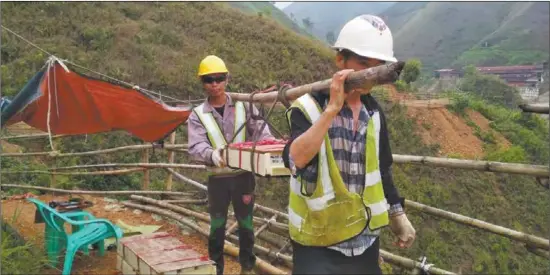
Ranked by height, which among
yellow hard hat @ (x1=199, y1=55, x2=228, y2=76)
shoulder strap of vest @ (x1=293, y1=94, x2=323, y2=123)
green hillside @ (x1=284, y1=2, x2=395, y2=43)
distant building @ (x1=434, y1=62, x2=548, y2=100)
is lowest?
shoulder strap of vest @ (x1=293, y1=94, x2=323, y2=123)

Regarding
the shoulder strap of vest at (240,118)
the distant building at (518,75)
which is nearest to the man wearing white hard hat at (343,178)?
the shoulder strap of vest at (240,118)

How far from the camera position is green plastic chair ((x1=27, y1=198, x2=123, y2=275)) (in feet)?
10.9

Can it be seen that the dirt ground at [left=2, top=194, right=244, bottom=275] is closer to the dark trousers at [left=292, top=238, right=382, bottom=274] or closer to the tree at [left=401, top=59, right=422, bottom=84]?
the dark trousers at [left=292, top=238, right=382, bottom=274]

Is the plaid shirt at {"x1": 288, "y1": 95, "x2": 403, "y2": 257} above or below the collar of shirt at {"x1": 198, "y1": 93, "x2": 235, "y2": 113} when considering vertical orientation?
below

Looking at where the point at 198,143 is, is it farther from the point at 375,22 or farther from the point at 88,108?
the point at 88,108

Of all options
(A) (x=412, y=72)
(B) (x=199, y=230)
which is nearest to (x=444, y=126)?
(A) (x=412, y=72)

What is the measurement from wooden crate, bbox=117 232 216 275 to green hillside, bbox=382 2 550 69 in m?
21.0

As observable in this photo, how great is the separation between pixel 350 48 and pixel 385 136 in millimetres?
411

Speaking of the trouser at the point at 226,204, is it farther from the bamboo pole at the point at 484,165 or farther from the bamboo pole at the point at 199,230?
the bamboo pole at the point at 484,165

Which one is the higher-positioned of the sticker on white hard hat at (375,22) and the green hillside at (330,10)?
the green hillside at (330,10)

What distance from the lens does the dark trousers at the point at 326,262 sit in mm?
1503

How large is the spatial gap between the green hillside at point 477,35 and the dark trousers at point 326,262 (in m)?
22.4

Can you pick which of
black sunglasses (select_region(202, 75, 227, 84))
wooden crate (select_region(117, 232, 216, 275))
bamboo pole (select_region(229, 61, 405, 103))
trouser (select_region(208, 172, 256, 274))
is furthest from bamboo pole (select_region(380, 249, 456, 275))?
bamboo pole (select_region(229, 61, 405, 103))

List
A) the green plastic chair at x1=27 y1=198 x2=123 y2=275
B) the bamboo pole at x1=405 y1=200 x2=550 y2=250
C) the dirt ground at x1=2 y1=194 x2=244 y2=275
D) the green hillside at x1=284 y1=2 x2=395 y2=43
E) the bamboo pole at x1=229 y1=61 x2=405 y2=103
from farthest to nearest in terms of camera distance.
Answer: the green hillside at x1=284 y1=2 x2=395 y2=43 → the dirt ground at x1=2 y1=194 x2=244 y2=275 → the green plastic chair at x1=27 y1=198 x2=123 y2=275 → the bamboo pole at x1=405 y1=200 x2=550 y2=250 → the bamboo pole at x1=229 y1=61 x2=405 y2=103
